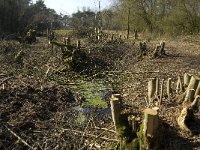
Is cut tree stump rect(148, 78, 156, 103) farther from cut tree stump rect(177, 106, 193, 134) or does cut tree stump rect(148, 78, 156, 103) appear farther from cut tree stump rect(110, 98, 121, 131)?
cut tree stump rect(110, 98, 121, 131)

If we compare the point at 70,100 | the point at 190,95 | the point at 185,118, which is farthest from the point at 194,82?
the point at 70,100

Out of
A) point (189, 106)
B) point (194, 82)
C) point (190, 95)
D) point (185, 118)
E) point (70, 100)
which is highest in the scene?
point (194, 82)

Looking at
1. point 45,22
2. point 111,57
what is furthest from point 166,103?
point 45,22

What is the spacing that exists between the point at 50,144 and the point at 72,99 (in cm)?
306

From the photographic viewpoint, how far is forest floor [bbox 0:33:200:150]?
693 centimetres

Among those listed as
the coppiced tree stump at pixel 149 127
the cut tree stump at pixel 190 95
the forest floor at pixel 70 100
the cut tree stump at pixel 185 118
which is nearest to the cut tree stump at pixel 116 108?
the forest floor at pixel 70 100

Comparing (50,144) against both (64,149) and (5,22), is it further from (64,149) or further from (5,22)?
(5,22)

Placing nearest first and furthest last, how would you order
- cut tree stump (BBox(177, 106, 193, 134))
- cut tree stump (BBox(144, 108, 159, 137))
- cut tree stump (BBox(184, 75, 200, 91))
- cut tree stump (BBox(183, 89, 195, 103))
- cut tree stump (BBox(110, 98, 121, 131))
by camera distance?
cut tree stump (BBox(144, 108, 159, 137))
cut tree stump (BBox(110, 98, 121, 131))
cut tree stump (BBox(177, 106, 193, 134))
cut tree stump (BBox(183, 89, 195, 103))
cut tree stump (BBox(184, 75, 200, 91))

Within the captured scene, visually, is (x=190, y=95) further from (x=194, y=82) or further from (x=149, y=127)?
(x=149, y=127)

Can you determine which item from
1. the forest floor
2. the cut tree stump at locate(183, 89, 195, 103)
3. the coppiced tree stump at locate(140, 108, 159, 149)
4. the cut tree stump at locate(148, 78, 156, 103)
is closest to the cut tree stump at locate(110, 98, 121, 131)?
the forest floor

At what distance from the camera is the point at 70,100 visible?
9844 mm

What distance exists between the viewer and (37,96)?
367 inches

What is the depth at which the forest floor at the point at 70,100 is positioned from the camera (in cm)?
693

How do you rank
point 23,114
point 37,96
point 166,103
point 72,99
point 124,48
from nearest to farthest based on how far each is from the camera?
point 166,103
point 23,114
point 37,96
point 72,99
point 124,48
